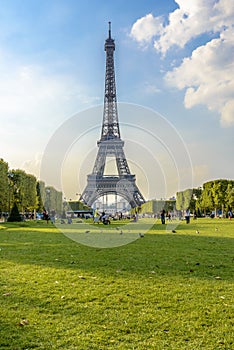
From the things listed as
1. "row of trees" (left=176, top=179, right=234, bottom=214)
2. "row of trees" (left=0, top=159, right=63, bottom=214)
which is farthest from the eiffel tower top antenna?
"row of trees" (left=176, top=179, right=234, bottom=214)

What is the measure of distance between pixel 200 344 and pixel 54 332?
1.72 meters

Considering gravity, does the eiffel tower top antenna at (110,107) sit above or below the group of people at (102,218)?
above

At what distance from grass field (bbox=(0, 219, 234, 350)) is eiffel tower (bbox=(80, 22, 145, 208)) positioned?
58747mm

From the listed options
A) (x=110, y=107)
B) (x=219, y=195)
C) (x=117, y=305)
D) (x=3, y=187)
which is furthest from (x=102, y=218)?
(x=110, y=107)

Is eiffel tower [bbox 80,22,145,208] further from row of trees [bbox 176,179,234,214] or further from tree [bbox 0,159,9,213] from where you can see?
tree [bbox 0,159,9,213]

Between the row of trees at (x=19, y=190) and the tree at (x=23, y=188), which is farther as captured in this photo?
the tree at (x=23, y=188)

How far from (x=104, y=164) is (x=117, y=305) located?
2585 inches

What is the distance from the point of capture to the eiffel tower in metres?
69.4

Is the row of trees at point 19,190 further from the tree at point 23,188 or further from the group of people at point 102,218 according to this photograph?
the group of people at point 102,218

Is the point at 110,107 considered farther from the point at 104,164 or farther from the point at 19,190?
the point at 19,190

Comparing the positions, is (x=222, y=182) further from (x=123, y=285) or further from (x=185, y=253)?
(x=123, y=285)

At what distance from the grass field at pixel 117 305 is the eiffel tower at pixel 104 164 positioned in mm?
58747

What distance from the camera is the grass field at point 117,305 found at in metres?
4.49

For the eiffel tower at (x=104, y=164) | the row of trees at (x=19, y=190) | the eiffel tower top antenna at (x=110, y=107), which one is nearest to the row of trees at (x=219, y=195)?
the eiffel tower at (x=104, y=164)
